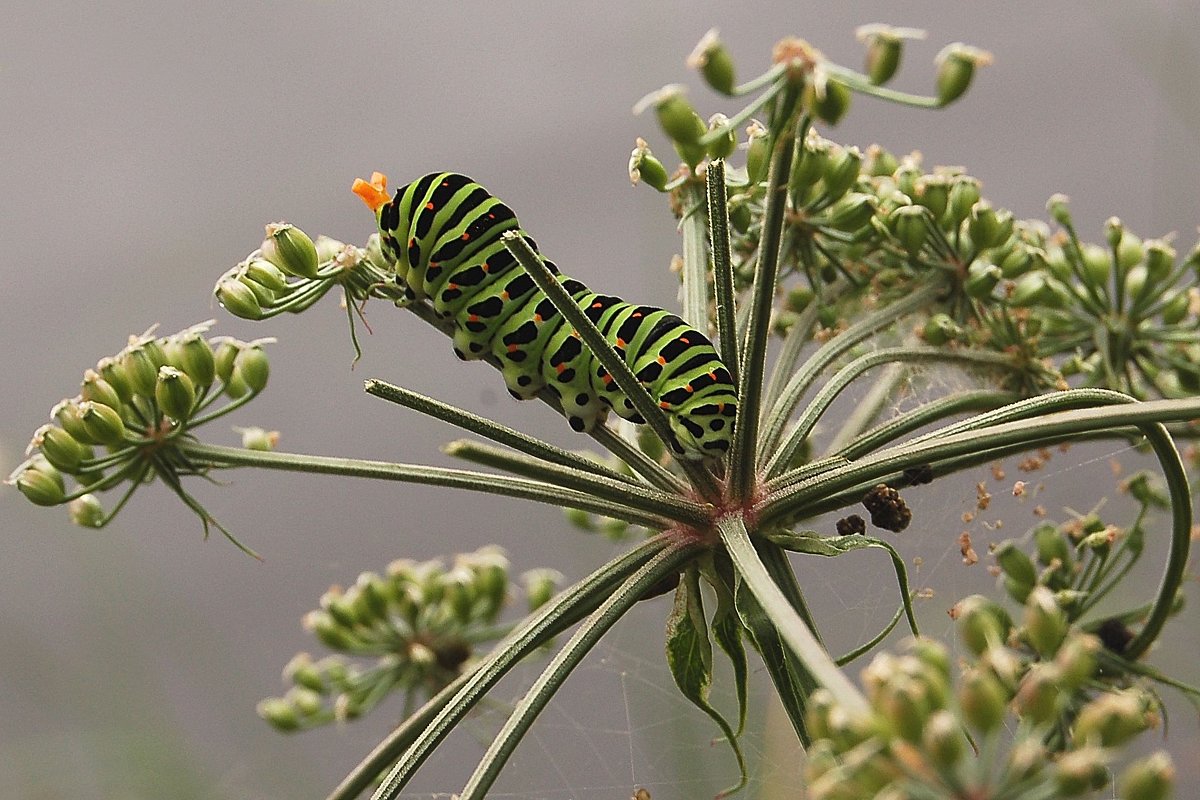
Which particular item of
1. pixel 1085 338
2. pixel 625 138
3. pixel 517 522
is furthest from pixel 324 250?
pixel 625 138

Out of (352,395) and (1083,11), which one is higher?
(1083,11)

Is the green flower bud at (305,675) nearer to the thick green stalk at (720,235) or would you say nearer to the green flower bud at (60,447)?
the green flower bud at (60,447)

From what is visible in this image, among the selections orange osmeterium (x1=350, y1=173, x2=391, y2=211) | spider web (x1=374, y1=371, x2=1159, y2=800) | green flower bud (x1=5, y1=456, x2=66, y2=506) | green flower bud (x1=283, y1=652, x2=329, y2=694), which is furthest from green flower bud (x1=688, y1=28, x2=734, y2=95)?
green flower bud (x1=283, y1=652, x2=329, y2=694)

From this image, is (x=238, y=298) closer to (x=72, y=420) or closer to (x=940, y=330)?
(x=72, y=420)

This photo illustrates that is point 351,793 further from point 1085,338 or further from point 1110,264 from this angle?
point 1110,264

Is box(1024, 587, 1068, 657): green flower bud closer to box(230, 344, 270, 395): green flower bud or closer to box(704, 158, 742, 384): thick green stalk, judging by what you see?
box(704, 158, 742, 384): thick green stalk

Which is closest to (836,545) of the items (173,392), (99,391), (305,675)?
(173,392)

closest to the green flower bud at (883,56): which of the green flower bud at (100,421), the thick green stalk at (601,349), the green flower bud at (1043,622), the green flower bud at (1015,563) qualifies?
the thick green stalk at (601,349)
